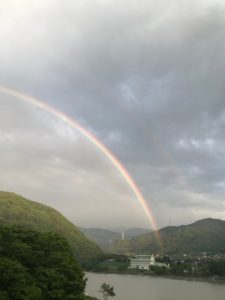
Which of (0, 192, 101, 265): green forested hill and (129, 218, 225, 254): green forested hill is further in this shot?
(129, 218, 225, 254): green forested hill

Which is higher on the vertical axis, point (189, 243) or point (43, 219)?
point (189, 243)

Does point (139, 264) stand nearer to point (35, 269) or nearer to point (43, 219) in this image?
point (43, 219)

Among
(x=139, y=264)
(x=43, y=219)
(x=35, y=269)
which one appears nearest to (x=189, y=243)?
(x=139, y=264)

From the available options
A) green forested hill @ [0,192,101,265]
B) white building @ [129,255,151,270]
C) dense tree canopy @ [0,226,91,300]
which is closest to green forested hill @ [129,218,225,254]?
green forested hill @ [0,192,101,265]

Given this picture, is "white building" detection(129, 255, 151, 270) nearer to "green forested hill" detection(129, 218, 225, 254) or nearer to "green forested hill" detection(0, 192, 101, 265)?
"green forested hill" detection(0, 192, 101, 265)

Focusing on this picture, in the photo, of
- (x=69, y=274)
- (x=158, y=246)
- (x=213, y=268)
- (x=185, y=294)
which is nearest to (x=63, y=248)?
(x=69, y=274)

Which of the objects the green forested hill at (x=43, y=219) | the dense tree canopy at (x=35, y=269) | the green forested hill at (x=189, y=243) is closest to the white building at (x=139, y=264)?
the green forested hill at (x=43, y=219)

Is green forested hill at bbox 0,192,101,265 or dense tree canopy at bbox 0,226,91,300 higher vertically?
green forested hill at bbox 0,192,101,265

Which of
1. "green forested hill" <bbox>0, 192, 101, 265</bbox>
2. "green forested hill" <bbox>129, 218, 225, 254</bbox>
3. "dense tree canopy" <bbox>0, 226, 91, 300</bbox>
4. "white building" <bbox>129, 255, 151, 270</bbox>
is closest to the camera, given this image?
"dense tree canopy" <bbox>0, 226, 91, 300</bbox>

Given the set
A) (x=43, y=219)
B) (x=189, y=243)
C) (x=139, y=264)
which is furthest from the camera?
(x=189, y=243)
